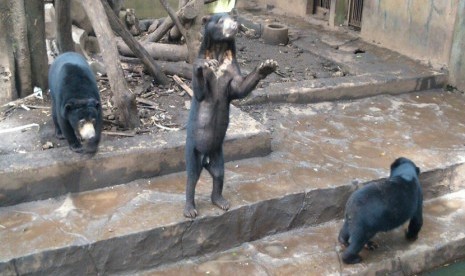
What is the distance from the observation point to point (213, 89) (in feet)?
12.9

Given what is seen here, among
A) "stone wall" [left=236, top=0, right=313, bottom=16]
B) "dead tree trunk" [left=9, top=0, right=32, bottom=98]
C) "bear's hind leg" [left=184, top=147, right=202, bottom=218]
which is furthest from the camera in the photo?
"stone wall" [left=236, top=0, right=313, bottom=16]

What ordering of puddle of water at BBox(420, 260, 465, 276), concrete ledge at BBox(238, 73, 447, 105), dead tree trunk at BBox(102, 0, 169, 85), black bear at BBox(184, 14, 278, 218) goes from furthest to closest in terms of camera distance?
concrete ledge at BBox(238, 73, 447, 105) < dead tree trunk at BBox(102, 0, 169, 85) < puddle of water at BBox(420, 260, 465, 276) < black bear at BBox(184, 14, 278, 218)

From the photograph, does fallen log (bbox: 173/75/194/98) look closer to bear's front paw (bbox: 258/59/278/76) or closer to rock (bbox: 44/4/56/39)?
rock (bbox: 44/4/56/39)

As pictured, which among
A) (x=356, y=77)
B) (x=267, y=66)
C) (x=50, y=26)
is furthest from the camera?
(x=50, y=26)

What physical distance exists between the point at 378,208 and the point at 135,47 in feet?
12.4

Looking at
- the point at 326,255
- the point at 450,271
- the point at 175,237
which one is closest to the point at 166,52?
the point at 175,237

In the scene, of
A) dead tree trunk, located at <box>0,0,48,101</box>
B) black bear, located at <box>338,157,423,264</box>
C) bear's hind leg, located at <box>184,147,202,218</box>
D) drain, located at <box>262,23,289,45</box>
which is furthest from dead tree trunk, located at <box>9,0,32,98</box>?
drain, located at <box>262,23,289,45</box>

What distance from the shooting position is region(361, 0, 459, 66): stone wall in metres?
7.99

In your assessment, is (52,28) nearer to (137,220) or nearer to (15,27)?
(15,27)

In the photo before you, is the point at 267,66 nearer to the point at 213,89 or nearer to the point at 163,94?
the point at 213,89

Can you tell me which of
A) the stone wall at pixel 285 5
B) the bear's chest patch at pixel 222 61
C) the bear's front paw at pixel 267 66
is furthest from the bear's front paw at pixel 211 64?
the stone wall at pixel 285 5

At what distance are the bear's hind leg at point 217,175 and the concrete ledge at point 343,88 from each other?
2.62m

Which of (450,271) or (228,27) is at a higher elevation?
(228,27)

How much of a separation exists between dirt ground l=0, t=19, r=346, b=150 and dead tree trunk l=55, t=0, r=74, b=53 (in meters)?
0.60
